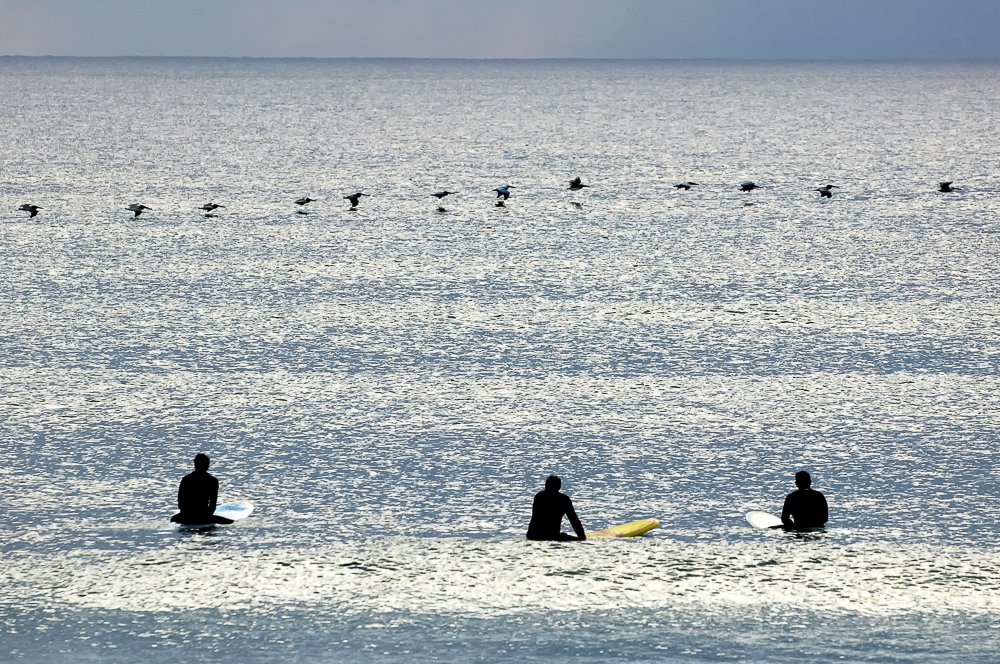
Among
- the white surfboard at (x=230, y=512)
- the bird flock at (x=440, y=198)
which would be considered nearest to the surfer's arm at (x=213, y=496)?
the white surfboard at (x=230, y=512)

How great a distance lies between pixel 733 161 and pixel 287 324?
87.9m

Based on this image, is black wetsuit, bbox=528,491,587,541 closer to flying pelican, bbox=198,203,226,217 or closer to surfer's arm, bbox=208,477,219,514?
surfer's arm, bbox=208,477,219,514

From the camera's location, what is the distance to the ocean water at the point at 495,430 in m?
20.9

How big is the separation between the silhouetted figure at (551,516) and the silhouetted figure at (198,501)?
20.2ft

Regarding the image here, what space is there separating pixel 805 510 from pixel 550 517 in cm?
506

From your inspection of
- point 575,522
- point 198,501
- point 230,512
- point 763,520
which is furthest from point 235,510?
point 763,520

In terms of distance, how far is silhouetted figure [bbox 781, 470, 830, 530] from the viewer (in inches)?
1001

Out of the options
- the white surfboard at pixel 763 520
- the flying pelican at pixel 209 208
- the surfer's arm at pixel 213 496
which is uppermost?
the flying pelican at pixel 209 208

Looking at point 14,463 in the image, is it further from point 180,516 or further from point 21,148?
point 21,148

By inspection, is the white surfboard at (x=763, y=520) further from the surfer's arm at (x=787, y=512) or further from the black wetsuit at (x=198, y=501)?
the black wetsuit at (x=198, y=501)

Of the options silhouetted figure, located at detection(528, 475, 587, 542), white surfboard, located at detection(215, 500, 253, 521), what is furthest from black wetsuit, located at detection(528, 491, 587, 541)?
white surfboard, located at detection(215, 500, 253, 521)

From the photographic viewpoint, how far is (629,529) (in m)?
25.6

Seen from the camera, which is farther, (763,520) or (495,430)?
(495,430)

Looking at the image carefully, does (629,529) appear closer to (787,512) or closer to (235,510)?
(787,512)
